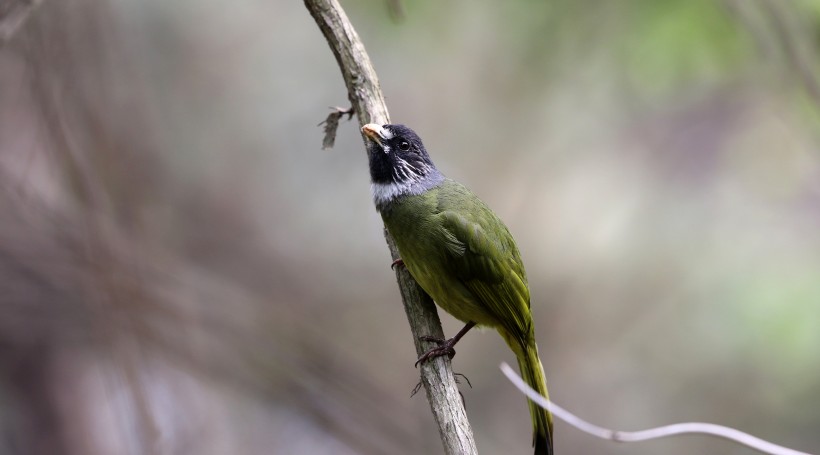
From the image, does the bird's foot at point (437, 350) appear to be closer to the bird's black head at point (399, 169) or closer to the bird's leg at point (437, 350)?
the bird's leg at point (437, 350)

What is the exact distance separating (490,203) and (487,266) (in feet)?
12.5

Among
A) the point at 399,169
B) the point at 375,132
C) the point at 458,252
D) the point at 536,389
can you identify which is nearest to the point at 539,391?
the point at 536,389

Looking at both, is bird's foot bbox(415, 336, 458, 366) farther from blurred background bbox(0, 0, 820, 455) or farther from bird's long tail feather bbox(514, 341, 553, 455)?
blurred background bbox(0, 0, 820, 455)

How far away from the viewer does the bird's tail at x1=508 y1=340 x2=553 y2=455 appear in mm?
3846

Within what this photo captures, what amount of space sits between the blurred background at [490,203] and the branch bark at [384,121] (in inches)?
73.9

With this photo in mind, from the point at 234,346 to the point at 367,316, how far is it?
2.13m

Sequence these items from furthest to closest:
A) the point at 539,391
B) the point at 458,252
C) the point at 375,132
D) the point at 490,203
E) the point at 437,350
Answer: the point at 490,203, the point at 539,391, the point at 458,252, the point at 375,132, the point at 437,350

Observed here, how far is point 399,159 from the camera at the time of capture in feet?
13.2

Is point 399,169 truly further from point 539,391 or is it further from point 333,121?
point 539,391

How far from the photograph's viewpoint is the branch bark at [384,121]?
3107 millimetres

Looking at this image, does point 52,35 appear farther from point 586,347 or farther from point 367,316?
point 586,347

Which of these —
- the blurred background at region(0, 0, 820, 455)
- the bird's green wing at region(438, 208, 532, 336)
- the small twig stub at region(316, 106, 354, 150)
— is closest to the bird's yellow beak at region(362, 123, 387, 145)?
the small twig stub at region(316, 106, 354, 150)

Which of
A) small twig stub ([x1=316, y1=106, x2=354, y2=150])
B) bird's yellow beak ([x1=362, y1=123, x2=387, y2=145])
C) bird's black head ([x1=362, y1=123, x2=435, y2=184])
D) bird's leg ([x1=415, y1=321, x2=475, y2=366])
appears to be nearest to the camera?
bird's leg ([x1=415, y1=321, x2=475, y2=366])

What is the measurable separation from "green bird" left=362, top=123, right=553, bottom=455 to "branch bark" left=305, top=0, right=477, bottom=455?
0.10 meters
